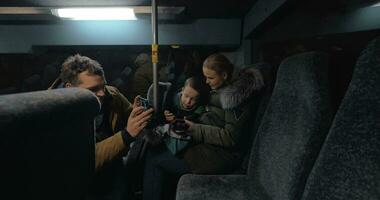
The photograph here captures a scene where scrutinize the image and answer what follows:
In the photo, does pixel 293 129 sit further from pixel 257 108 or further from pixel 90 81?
pixel 90 81

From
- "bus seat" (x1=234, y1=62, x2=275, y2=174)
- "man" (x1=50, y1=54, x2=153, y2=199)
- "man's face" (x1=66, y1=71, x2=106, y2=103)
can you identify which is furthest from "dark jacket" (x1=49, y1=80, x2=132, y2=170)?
"bus seat" (x1=234, y1=62, x2=275, y2=174)

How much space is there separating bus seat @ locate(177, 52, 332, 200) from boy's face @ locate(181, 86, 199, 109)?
25.9 inches

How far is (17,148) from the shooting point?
61cm

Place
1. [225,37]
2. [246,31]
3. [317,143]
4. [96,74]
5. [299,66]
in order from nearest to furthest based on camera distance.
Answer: [317,143] → [299,66] → [96,74] → [246,31] → [225,37]

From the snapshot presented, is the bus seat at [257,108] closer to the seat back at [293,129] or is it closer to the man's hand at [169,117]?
the seat back at [293,129]

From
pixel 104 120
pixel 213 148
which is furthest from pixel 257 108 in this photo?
pixel 104 120

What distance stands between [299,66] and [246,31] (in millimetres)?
1681

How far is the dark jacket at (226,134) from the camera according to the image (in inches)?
64.9

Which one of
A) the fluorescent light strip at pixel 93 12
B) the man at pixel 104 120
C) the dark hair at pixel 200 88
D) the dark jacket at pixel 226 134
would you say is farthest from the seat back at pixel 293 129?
the fluorescent light strip at pixel 93 12

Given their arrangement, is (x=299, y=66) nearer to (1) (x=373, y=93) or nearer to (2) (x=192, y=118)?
(1) (x=373, y=93)

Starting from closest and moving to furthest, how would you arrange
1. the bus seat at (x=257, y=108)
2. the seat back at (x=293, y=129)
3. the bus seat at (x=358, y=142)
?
the bus seat at (x=358, y=142) < the seat back at (x=293, y=129) < the bus seat at (x=257, y=108)

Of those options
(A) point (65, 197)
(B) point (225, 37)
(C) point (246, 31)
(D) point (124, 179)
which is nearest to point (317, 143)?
(A) point (65, 197)

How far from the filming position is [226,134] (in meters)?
1.72

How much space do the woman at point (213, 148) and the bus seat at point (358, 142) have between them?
0.97 meters
